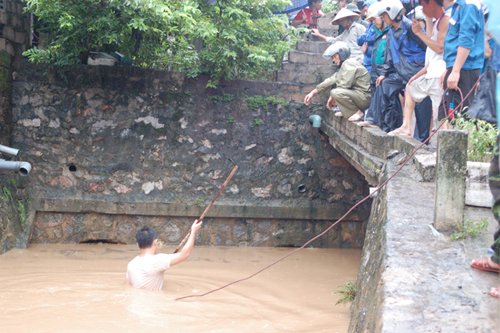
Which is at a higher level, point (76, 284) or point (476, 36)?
point (476, 36)

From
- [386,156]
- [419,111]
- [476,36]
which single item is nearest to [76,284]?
[386,156]

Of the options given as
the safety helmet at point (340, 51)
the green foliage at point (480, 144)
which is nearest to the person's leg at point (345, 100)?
the safety helmet at point (340, 51)

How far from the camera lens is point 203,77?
34.7 ft

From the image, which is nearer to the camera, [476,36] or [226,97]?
[476,36]

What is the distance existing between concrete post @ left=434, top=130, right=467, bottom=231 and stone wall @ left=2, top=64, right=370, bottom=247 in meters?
6.62

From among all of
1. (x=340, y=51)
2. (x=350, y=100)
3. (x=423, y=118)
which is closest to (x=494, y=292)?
(x=423, y=118)

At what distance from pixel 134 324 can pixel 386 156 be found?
2.87 meters

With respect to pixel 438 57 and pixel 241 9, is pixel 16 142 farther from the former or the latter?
pixel 438 57

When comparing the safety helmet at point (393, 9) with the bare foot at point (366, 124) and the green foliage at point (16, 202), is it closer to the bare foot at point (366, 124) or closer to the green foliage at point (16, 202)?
the bare foot at point (366, 124)

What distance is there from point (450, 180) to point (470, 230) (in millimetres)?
337

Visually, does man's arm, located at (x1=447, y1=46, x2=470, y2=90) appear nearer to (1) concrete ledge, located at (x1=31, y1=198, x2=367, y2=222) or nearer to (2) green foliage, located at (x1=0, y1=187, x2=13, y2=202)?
(1) concrete ledge, located at (x1=31, y1=198, x2=367, y2=222)

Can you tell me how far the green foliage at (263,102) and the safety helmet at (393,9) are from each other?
3.63 metres

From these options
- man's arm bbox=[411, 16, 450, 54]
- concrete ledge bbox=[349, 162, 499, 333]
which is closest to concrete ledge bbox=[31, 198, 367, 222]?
man's arm bbox=[411, 16, 450, 54]

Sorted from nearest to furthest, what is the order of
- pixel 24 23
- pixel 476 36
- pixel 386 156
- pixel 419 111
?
pixel 476 36, pixel 386 156, pixel 419 111, pixel 24 23
